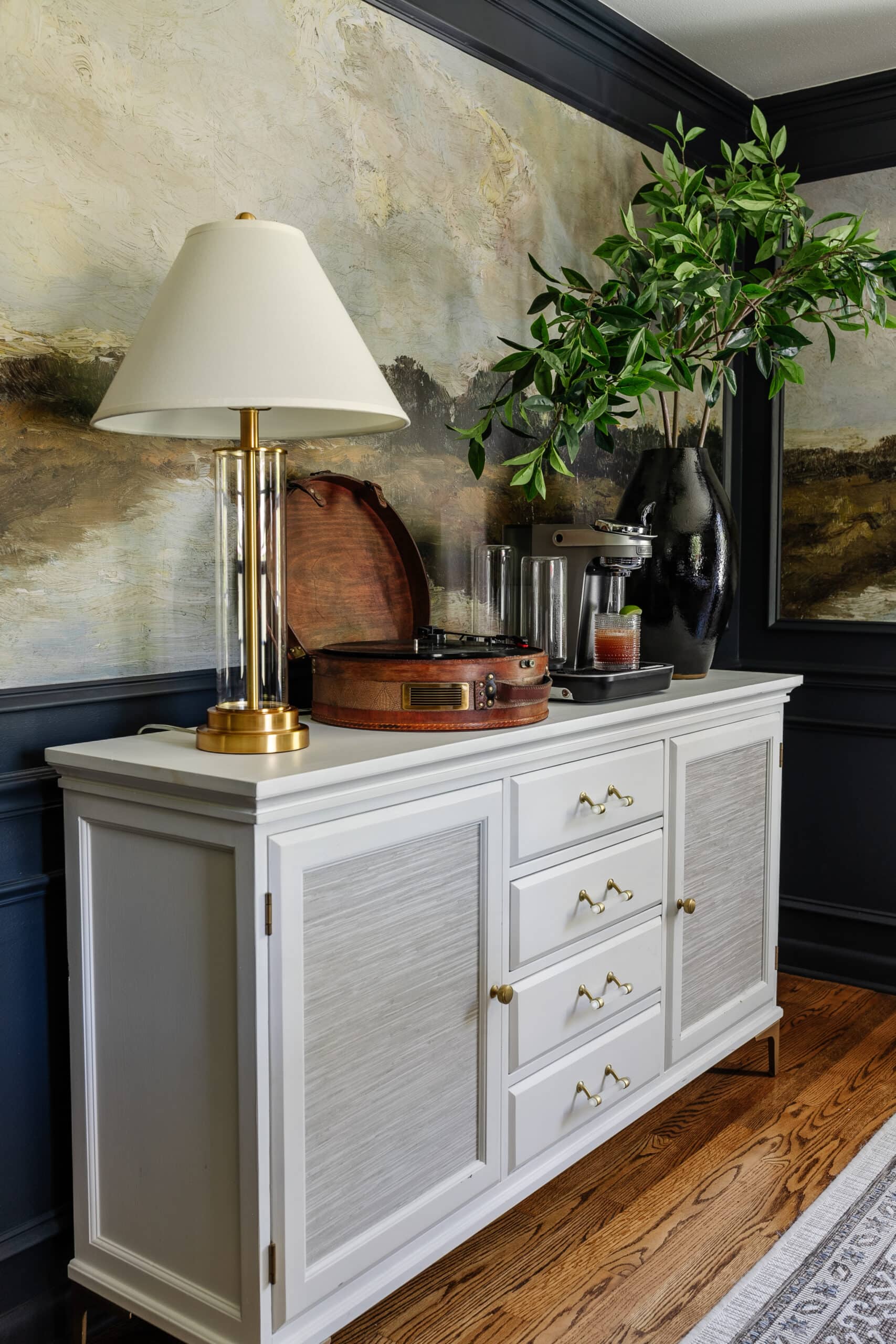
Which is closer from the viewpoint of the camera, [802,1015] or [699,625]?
[699,625]

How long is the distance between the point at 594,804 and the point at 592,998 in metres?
0.35

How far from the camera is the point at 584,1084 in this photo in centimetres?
204

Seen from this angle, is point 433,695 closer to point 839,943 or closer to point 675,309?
point 675,309

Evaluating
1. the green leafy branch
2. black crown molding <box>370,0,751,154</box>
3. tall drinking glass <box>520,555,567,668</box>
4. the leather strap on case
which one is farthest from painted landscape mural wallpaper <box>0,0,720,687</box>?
the leather strap on case

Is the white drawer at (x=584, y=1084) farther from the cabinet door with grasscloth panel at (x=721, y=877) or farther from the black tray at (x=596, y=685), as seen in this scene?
the black tray at (x=596, y=685)

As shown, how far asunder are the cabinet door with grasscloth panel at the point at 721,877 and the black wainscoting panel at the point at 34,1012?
3.79 feet

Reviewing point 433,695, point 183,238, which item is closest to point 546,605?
point 433,695

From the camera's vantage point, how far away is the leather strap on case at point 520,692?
5.93 ft

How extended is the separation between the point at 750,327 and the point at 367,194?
3.15ft

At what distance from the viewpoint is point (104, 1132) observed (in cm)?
163

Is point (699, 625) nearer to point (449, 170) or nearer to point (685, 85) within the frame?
point (449, 170)

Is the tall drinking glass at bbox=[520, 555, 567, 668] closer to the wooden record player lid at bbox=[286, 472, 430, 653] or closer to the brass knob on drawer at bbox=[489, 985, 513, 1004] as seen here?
the wooden record player lid at bbox=[286, 472, 430, 653]

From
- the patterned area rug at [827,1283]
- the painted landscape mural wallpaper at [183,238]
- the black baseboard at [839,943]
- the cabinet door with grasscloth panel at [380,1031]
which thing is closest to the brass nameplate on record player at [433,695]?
the cabinet door with grasscloth panel at [380,1031]

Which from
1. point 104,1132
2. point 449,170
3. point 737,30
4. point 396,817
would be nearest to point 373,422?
point 396,817
